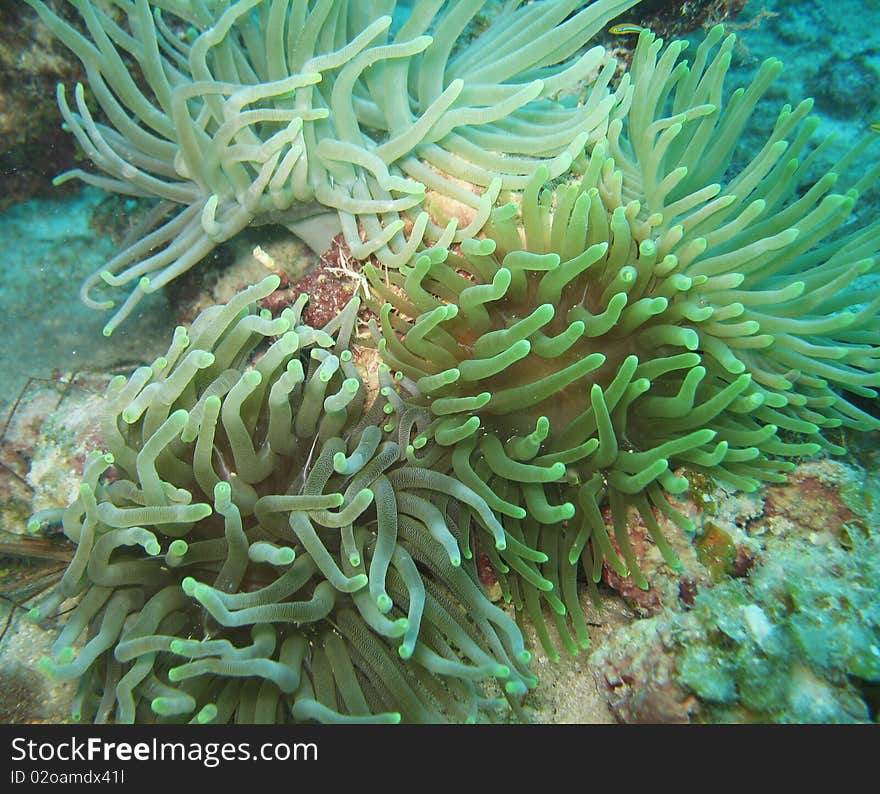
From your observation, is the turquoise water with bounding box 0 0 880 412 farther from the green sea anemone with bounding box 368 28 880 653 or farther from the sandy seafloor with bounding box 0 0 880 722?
the green sea anemone with bounding box 368 28 880 653

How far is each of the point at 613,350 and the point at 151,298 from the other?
355cm

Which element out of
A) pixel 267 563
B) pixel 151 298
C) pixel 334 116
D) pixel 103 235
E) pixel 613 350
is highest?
pixel 334 116

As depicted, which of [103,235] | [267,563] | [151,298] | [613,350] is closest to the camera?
[267,563]

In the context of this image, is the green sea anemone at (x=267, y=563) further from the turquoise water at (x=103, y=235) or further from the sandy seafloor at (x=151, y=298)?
the turquoise water at (x=103, y=235)

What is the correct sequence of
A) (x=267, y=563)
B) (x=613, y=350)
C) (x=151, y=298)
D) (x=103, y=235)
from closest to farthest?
1. (x=267, y=563)
2. (x=613, y=350)
3. (x=151, y=298)
4. (x=103, y=235)

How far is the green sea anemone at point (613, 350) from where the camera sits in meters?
2.42

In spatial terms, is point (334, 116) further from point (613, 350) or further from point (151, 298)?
point (151, 298)

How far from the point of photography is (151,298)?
177 inches

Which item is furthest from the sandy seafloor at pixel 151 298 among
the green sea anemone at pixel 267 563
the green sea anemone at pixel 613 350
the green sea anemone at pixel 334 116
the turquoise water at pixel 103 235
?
the green sea anemone at pixel 334 116

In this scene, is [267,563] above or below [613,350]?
below

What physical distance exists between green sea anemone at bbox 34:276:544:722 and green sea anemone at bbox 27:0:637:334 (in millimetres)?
613

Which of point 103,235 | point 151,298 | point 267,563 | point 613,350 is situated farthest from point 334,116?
point 103,235
